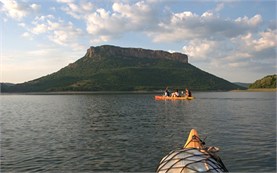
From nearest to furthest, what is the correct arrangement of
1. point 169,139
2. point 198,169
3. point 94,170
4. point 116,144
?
point 198,169 → point 94,170 → point 116,144 → point 169,139

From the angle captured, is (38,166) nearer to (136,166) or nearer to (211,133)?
(136,166)

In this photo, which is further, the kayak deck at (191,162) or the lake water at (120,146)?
the lake water at (120,146)

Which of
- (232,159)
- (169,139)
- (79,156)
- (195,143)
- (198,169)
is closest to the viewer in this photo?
(198,169)

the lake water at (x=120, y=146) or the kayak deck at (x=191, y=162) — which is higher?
the kayak deck at (x=191, y=162)

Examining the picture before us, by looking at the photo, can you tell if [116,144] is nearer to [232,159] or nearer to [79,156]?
[79,156]

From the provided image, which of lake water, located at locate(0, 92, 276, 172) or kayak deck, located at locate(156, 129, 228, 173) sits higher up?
kayak deck, located at locate(156, 129, 228, 173)

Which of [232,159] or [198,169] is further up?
[198,169]

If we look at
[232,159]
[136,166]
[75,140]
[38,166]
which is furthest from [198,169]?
[75,140]

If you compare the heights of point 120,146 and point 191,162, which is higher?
point 191,162

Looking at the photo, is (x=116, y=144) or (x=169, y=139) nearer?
(x=116, y=144)

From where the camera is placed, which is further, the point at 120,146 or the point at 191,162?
the point at 120,146

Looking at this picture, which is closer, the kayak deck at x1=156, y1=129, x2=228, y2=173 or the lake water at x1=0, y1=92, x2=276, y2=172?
the kayak deck at x1=156, y1=129, x2=228, y2=173
